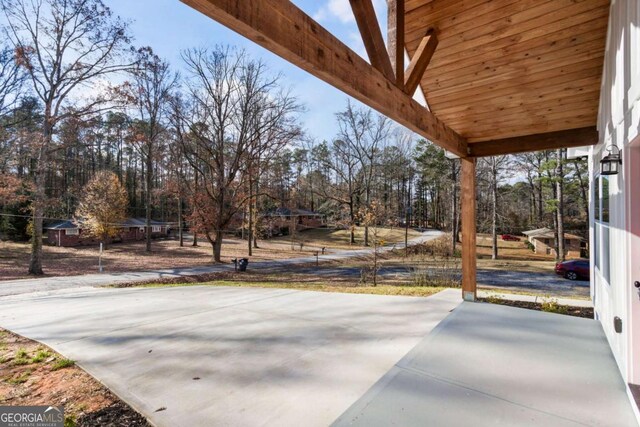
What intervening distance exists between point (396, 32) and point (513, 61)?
1.56 metres

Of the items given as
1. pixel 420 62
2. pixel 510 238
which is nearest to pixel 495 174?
pixel 510 238

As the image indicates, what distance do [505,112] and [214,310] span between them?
517 centimetres

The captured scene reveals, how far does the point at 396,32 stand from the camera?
109 inches

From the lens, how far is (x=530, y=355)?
9.91 feet

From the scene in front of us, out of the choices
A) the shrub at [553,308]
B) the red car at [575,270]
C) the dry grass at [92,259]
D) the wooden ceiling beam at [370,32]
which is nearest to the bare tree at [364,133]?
the dry grass at [92,259]

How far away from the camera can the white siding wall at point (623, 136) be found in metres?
1.95

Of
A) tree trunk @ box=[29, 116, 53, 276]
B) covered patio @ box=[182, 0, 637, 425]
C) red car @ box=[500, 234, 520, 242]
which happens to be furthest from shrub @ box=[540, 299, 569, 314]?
red car @ box=[500, 234, 520, 242]

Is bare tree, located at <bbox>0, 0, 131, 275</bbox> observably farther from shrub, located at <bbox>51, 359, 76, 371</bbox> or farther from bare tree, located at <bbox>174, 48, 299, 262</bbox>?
shrub, located at <bbox>51, 359, 76, 371</bbox>

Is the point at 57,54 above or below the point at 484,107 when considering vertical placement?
above

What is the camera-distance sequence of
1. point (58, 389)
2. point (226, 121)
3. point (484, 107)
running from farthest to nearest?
point (226, 121)
point (484, 107)
point (58, 389)

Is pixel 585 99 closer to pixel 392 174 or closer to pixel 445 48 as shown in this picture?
pixel 445 48

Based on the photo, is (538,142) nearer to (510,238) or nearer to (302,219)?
(510,238)

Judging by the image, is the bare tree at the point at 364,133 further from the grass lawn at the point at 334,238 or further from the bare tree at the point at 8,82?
the bare tree at the point at 8,82

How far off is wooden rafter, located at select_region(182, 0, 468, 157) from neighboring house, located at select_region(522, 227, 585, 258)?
23351 mm
